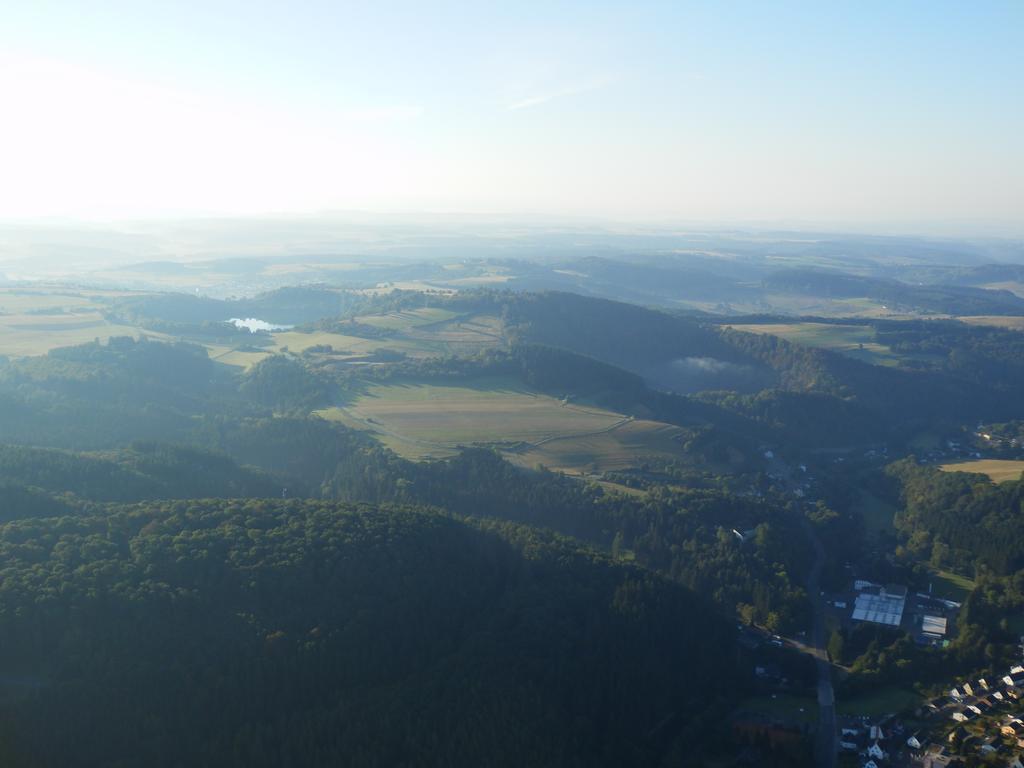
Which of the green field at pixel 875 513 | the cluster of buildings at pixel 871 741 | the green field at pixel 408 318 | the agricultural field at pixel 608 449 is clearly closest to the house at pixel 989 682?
the cluster of buildings at pixel 871 741

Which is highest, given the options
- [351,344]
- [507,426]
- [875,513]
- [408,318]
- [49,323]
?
[49,323]

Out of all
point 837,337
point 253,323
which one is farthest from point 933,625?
point 253,323

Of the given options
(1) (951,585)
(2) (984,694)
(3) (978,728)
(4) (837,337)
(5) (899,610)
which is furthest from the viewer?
(4) (837,337)

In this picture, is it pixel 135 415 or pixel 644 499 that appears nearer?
pixel 644 499

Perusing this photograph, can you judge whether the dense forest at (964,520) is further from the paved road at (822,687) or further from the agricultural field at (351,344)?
the agricultural field at (351,344)

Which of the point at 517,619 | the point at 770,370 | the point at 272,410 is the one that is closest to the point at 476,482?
the point at 517,619

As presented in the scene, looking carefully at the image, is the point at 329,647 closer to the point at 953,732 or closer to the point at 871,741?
the point at 871,741

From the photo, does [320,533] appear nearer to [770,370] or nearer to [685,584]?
[685,584]
